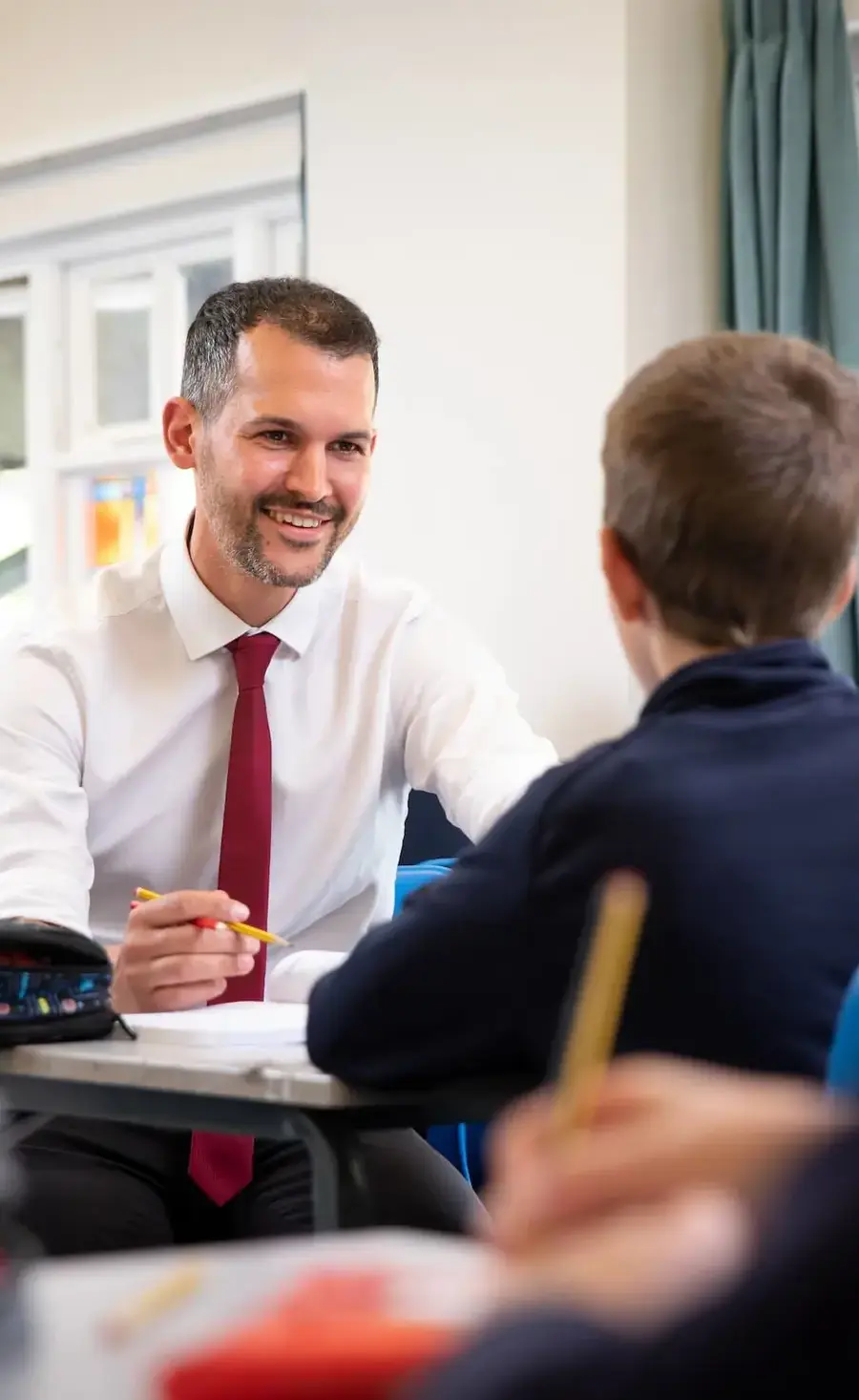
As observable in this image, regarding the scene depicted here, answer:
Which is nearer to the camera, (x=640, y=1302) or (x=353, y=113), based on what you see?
(x=640, y=1302)

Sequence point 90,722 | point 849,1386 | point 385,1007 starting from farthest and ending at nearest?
point 90,722 → point 385,1007 → point 849,1386

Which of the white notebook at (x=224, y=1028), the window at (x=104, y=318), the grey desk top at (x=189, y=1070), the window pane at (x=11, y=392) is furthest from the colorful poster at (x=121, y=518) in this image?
the grey desk top at (x=189, y=1070)

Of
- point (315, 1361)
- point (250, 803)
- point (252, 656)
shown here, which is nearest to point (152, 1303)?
point (315, 1361)

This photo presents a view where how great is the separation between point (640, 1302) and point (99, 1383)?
7.4 inches

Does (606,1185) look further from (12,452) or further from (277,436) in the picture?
(12,452)

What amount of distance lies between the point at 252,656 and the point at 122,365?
271 cm

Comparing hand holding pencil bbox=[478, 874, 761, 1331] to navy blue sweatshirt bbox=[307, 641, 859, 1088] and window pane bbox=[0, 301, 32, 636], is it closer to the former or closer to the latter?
navy blue sweatshirt bbox=[307, 641, 859, 1088]

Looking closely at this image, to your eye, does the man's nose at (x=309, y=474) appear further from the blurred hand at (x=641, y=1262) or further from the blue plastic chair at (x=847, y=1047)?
the blurred hand at (x=641, y=1262)

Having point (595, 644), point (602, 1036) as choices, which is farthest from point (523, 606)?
point (602, 1036)

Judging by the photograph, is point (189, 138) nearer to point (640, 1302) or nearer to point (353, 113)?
point (353, 113)

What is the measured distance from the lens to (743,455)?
1.16 meters

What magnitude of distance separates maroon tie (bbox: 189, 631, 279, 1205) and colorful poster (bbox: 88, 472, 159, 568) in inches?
96.4

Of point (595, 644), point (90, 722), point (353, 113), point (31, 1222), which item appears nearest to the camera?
point (31, 1222)

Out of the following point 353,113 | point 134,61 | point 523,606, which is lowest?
point 523,606
